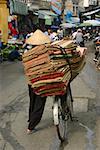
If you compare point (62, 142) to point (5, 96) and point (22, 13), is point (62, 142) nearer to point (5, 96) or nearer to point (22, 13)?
point (5, 96)

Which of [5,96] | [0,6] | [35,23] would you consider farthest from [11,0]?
[5,96]

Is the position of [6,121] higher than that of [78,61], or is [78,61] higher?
[78,61]

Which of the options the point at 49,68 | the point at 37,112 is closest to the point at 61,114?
the point at 37,112

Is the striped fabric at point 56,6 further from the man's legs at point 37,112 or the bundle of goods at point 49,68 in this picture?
the bundle of goods at point 49,68

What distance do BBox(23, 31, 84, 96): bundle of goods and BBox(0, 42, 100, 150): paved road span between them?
31.9 inches

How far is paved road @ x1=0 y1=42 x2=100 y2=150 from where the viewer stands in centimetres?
664

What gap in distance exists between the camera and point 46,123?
7.86m

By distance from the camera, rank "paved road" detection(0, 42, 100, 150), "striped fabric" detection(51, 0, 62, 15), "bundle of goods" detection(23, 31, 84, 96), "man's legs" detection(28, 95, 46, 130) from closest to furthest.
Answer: "bundle of goods" detection(23, 31, 84, 96), "paved road" detection(0, 42, 100, 150), "man's legs" detection(28, 95, 46, 130), "striped fabric" detection(51, 0, 62, 15)

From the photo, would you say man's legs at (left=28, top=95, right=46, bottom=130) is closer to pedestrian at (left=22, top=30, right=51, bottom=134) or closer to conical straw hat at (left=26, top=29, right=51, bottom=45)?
pedestrian at (left=22, top=30, right=51, bottom=134)

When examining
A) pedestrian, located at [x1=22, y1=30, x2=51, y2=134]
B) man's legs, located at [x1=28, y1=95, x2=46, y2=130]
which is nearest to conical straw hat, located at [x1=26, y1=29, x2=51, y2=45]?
pedestrian, located at [x1=22, y1=30, x2=51, y2=134]

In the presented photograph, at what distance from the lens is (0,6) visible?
26344 mm

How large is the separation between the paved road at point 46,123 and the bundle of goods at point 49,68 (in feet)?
2.65

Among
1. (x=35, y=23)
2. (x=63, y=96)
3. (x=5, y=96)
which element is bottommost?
(x=35, y=23)

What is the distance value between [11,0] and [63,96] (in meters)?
21.8
